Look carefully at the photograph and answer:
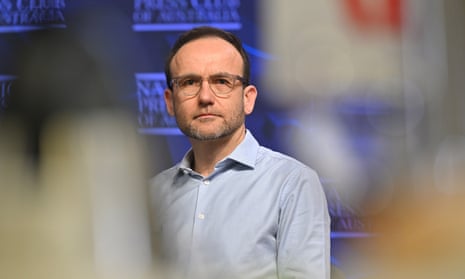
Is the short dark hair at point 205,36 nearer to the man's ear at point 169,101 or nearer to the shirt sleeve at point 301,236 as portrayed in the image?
the man's ear at point 169,101

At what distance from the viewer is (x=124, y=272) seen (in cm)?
28

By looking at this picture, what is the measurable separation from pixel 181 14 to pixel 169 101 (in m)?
0.14


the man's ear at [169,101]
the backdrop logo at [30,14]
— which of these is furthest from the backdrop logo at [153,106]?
the backdrop logo at [30,14]

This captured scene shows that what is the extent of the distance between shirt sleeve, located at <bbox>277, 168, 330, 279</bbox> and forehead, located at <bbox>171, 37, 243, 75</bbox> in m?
0.15

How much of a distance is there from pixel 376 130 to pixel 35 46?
39cm

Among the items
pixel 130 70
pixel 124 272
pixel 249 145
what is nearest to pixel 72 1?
pixel 130 70

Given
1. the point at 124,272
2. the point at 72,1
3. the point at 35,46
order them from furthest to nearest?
1. the point at 72,1
2. the point at 35,46
3. the point at 124,272

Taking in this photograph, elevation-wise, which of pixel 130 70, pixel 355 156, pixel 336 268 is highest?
pixel 130 70

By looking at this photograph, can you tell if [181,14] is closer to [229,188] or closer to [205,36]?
[205,36]

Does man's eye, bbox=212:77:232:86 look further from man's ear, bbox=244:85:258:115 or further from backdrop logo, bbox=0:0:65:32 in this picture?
backdrop logo, bbox=0:0:65:32

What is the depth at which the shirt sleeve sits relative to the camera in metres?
0.47

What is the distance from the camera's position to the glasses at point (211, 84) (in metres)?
0.48

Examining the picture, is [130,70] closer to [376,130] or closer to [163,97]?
[163,97]

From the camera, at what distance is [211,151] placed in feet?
1.74
